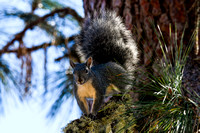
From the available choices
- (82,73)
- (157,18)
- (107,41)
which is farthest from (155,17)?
(82,73)

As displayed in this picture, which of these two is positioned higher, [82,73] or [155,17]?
[155,17]

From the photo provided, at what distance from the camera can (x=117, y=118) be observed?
2.75 ft

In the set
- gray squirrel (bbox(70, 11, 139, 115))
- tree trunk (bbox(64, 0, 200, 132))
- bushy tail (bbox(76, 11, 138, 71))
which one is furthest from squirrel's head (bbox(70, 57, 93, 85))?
tree trunk (bbox(64, 0, 200, 132))

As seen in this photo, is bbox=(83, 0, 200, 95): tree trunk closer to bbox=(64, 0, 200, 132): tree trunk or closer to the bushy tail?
bbox=(64, 0, 200, 132): tree trunk

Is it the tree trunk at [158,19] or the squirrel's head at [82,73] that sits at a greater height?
the tree trunk at [158,19]

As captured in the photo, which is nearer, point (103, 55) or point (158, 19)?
point (103, 55)

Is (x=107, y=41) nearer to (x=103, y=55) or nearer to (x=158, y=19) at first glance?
(x=103, y=55)

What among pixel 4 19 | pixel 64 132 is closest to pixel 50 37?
pixel 4 19

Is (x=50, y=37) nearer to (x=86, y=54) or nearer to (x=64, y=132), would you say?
(x=86, y=54)

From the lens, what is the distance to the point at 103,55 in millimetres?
1209

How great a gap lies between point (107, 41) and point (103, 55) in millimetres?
70

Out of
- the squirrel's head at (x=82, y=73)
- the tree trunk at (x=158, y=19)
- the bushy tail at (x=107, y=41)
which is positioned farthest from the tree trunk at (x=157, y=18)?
the squirrel's head at (x=82, y=73)

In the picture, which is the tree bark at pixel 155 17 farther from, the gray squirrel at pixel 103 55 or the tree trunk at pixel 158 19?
the gray squirrel at pixel 103 55

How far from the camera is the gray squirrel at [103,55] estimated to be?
3.15 feet
